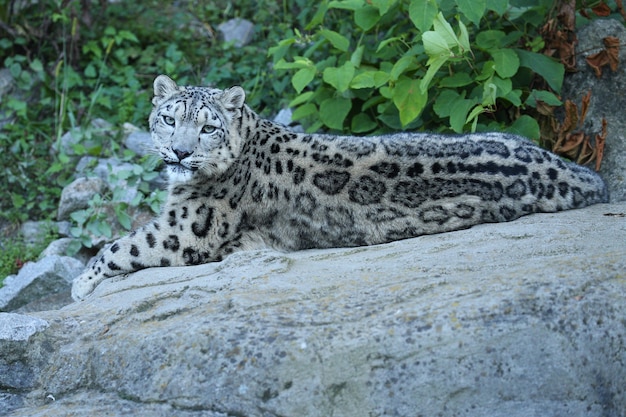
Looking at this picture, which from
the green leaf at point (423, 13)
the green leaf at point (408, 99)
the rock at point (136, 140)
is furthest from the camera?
the rock at point (136, 140)

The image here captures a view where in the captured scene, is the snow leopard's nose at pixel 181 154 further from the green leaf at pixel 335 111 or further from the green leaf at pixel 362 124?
the green leaf at pixel 362 124

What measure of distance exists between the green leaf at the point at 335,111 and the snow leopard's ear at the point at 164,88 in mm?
1772

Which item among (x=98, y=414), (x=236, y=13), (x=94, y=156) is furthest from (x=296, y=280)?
(x=236, y=13)

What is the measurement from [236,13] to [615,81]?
5469 millimetres

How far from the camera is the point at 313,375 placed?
3770 millimetres

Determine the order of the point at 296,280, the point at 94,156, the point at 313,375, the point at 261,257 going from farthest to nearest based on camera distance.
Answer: the point at 94,156
the point at 261,257
the point at 296,280
the point at 313,375

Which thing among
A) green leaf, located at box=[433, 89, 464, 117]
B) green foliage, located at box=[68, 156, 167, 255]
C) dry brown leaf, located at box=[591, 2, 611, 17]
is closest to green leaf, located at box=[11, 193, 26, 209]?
green foliage, located at box=[68, 156, 167, 255]

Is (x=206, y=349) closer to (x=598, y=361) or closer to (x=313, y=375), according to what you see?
(x=313, y=375)

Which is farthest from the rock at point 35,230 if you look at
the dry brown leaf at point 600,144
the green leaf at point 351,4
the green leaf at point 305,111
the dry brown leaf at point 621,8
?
the dry brown leaf at point 621,8

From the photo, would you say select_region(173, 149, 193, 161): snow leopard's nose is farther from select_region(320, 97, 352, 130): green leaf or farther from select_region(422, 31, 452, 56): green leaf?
select_region(320, 97, 352, 130): green leaf

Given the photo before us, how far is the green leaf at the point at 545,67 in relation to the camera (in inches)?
279

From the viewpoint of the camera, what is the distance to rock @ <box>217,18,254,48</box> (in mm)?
11047

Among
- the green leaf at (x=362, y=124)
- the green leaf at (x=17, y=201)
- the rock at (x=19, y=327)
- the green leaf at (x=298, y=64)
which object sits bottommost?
the green leaf at (x=17, y=201)

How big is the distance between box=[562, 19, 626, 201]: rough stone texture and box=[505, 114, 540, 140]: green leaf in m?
0.58
